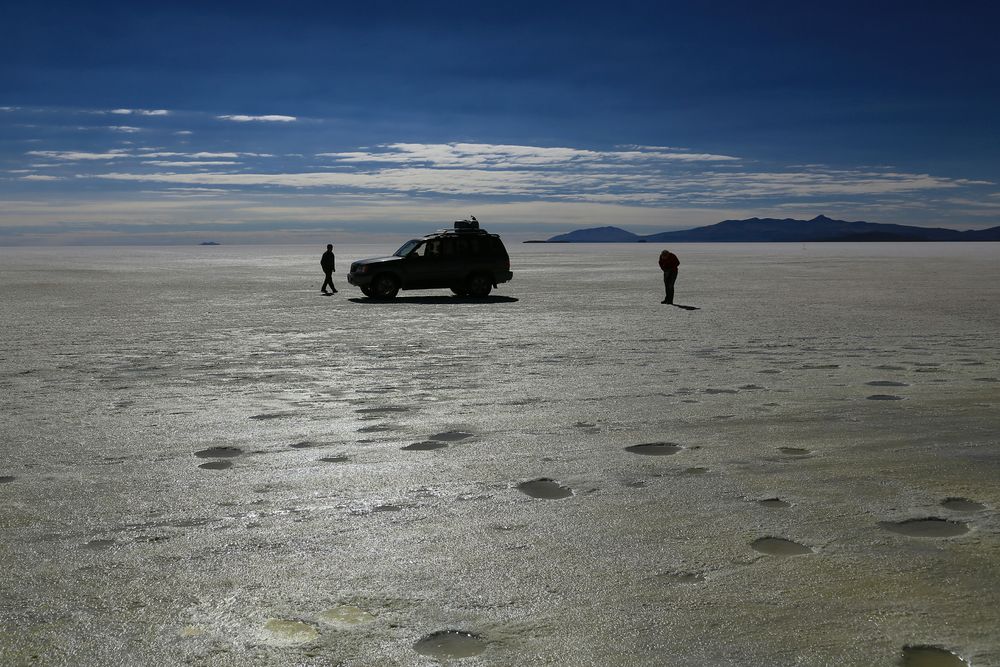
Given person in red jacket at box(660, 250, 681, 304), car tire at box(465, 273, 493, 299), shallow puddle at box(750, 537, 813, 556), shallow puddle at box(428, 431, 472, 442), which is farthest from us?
car tire at box(465, 273, 493, 299)

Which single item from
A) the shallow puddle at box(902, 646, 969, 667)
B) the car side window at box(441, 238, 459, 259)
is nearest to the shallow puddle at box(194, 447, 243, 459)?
the shallow puddle at box(902, 646, 969, 667)

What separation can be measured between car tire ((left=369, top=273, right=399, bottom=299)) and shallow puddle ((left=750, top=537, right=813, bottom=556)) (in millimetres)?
20723

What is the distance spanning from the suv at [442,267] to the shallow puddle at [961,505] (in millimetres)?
20192

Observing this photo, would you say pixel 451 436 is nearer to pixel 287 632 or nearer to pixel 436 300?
pixel 287 632

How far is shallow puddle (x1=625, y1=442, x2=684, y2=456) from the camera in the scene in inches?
254

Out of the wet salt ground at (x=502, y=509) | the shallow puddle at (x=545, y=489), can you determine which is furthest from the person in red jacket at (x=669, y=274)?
the shallow puddle at (x=545, y=489)

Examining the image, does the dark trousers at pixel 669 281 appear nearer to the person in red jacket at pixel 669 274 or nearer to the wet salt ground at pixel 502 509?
the person in red jacket at pixel 669 274

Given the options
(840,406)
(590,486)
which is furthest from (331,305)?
(590,486)

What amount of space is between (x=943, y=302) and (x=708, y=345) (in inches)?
444

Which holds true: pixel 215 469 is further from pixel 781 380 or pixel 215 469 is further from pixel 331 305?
pixel 331 305

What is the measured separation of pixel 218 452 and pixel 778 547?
4.00 metres

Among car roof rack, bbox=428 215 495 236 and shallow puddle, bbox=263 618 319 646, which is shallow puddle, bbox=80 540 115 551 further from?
car roof rack, bbox=428 215 495 236

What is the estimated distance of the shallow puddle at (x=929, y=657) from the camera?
325 cm

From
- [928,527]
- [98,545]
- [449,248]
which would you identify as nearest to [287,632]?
[98,545]
